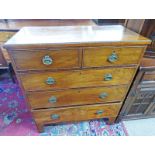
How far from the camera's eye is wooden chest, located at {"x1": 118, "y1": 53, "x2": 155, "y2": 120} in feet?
3.43

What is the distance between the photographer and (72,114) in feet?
4.22

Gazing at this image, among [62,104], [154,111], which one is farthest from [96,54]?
[154,111]

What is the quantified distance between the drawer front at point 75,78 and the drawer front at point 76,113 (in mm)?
311

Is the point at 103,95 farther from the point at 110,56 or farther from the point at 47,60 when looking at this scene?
the point at 47,60

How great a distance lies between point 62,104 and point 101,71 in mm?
490

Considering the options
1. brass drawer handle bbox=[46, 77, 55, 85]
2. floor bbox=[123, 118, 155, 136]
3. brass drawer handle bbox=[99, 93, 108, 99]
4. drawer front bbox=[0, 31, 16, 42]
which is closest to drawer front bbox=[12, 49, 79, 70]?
brass drawer handle bbox=[46, 77, 55, 85]

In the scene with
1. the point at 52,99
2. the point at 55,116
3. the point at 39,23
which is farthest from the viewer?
the point at 39,23

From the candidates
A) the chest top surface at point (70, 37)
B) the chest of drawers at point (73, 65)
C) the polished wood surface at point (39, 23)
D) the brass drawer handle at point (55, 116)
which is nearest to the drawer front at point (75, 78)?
the chest of drawers at point (73, 65)

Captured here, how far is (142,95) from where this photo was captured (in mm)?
1265

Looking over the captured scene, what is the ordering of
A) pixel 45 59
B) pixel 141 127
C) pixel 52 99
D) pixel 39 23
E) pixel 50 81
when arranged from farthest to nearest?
pixel 39 23 < pixel 141 127 < pixel 52 99 < pixel 50 81 < pixel 45 59

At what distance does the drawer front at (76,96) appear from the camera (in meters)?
1.05

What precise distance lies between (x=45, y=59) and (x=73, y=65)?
0.19 meters

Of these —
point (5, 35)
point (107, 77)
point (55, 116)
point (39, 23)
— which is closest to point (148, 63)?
point (107, 77)

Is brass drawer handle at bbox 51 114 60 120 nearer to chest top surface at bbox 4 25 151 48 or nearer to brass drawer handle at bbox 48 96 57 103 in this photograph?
brass drawer handle at bbox 48 96 57 103
